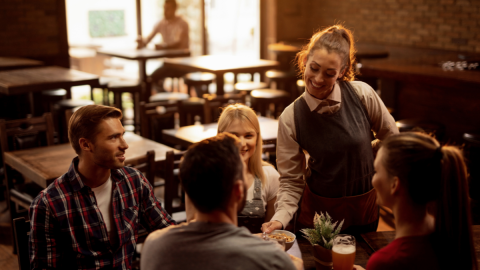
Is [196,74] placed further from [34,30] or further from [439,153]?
[439,153]

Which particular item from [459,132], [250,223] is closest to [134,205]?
[250,223]

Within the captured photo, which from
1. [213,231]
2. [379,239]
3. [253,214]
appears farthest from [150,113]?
[213,231]

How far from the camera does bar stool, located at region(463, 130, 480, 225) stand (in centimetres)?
391

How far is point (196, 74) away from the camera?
24.0ft

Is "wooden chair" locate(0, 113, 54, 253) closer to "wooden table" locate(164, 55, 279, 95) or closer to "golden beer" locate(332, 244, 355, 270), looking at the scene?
"wooden table" locate(164, 55, 279, 95)

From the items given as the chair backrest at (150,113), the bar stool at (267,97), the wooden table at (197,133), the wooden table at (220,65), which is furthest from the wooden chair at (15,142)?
the bar stool at (267,97)

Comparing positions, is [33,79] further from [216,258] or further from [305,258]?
[216,258]

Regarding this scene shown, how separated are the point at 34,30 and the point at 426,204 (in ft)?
21.6

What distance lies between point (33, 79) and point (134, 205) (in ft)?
11.4

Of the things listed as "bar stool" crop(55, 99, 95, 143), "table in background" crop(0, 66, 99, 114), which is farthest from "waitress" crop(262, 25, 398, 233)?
"bar stool" crop(55, 99, 95, 143)

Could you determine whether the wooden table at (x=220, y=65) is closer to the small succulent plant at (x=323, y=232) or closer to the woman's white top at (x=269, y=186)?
the woman's white top at (x=269, y=186)

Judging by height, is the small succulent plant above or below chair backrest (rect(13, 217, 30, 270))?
above

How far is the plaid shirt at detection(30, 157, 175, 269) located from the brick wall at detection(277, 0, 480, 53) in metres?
5.39

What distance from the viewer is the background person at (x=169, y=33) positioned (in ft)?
24.2
